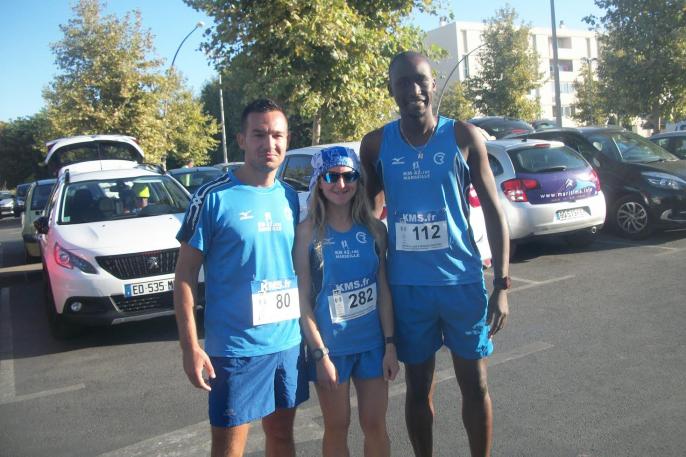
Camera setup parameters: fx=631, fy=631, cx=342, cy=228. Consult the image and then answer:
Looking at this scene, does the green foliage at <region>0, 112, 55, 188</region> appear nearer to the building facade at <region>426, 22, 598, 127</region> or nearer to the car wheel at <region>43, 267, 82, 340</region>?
the building facade at <region>426, 22, 598, 127</region>

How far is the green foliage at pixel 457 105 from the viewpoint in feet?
148

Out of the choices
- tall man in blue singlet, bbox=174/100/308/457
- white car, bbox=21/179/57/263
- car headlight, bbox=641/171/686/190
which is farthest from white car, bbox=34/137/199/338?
car headlight, bbox=641/171/686/190

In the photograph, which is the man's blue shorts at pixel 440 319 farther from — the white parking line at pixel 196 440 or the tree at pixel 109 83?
the tree at pixel 109 83

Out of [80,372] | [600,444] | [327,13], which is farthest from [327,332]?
[327,13]

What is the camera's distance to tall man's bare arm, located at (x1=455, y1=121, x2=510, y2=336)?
2.92 meters

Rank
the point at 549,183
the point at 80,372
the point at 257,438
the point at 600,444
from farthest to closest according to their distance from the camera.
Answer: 1. the point at 549,183
2. the point at 80,372
3. the point at 257,438
4. the point at 600,444

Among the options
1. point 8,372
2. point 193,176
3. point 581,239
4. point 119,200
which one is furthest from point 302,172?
point 193,176

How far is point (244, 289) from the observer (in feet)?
8.48

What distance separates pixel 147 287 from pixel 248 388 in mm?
3611

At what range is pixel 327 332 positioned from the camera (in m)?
2.77

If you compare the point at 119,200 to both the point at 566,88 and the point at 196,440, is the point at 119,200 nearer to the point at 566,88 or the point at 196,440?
the point at 196,440

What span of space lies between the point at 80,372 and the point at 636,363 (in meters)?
4.48

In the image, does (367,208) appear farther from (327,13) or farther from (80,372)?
(327,13)

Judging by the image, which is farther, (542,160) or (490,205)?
(542,160)
